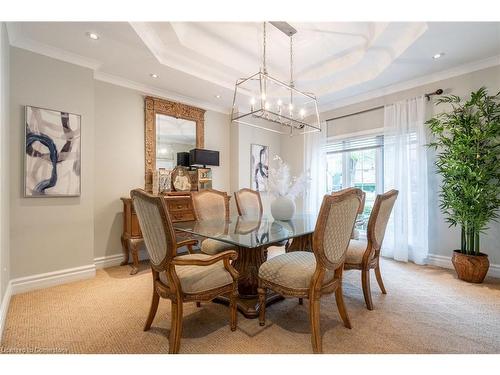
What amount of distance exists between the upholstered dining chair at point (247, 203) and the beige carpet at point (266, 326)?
4.35 ft

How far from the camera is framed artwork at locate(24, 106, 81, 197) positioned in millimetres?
2508

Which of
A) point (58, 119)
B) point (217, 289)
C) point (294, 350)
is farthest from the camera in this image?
point (58, 119)

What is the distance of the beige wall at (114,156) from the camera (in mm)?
3244

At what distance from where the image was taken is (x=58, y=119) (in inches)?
105

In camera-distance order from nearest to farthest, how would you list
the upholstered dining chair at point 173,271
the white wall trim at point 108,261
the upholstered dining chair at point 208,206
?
the upholstered dining chair at point 173,271 → the upholstered dining chair at point 208,206 → the white wall trim at point 108,261

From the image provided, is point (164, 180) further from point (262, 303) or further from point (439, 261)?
point (439, 261)

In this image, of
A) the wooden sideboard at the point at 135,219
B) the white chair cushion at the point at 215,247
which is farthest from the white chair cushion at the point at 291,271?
the wooden sideboard at the point at 135,219

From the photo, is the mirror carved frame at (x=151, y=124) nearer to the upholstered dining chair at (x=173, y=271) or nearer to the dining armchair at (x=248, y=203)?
the dining armchair at (x=248, y=203)

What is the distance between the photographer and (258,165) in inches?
201

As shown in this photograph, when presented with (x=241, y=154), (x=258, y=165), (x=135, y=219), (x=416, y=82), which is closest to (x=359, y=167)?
(x=416, y=82)

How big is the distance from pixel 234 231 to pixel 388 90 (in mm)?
3498

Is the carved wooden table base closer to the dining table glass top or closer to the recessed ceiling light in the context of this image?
the dining table glass top
